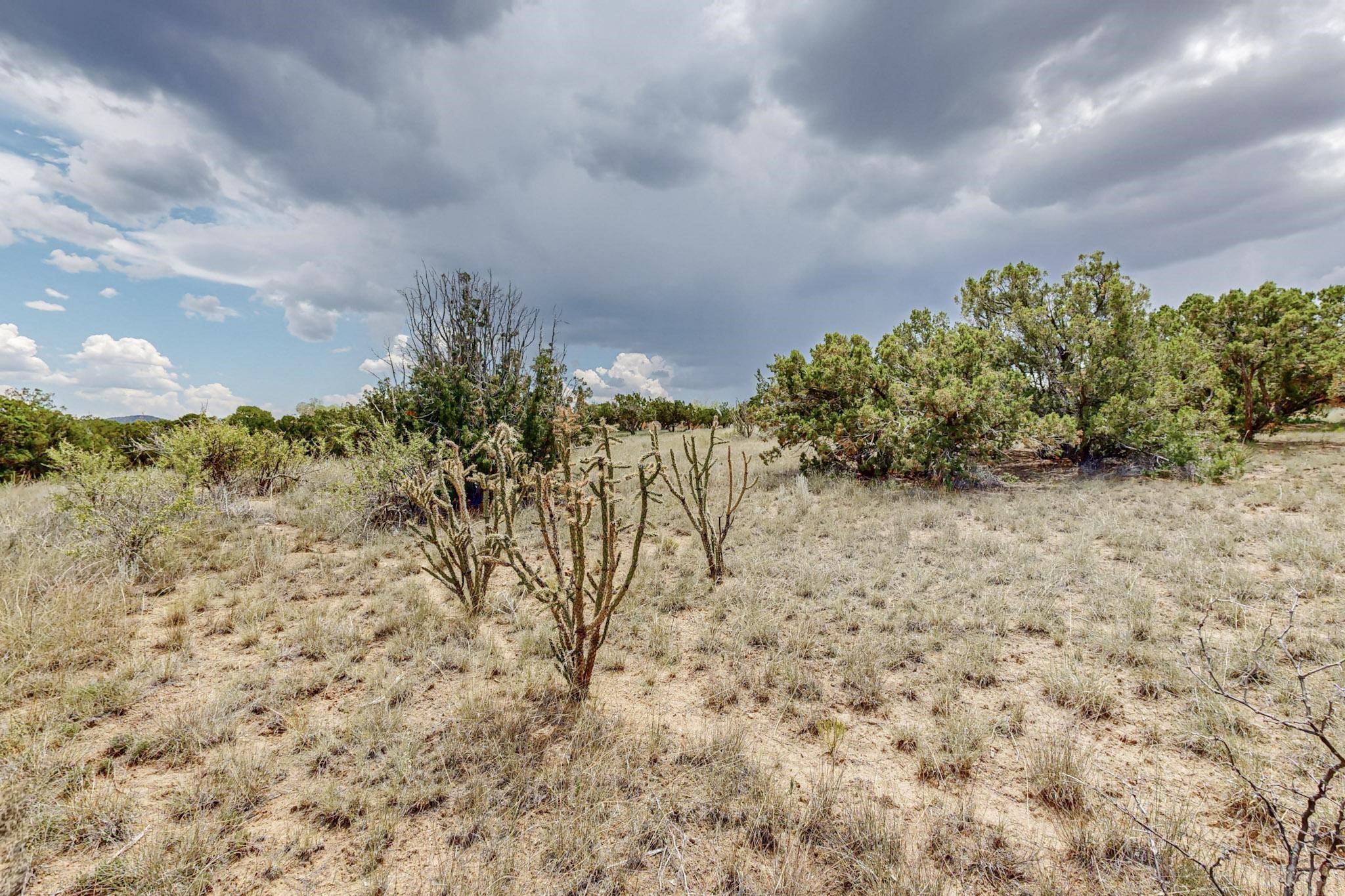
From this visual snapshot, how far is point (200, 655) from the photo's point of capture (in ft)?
13.0

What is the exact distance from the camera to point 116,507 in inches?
214

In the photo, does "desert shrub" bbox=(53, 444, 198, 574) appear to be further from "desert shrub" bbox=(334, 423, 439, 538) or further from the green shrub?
the green shrub

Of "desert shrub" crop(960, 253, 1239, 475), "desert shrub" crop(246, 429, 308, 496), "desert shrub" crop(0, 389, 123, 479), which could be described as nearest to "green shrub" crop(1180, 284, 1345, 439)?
"desert shrub" crop(960, 253, 1239, 475)

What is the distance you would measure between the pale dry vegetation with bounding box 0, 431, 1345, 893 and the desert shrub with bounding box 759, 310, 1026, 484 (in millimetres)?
3804

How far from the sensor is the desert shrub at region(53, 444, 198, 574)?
5.24 m

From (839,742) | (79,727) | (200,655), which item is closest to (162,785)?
(79,727)

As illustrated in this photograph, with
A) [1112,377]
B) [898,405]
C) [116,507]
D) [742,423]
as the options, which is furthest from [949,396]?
[742,423]

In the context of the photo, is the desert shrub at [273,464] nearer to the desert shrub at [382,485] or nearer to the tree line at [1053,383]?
the desert shrub at [382,485]

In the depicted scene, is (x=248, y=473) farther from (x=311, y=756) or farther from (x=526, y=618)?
(x=311, y=756)

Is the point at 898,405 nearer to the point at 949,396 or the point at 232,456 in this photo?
the point at 949,396

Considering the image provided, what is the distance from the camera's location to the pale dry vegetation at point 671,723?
2.22 meters

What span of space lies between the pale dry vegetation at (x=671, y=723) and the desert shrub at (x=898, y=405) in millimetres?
3804

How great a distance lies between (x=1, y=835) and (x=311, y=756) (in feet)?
3.75

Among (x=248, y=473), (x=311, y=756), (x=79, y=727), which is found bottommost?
(x=311, y=756)
